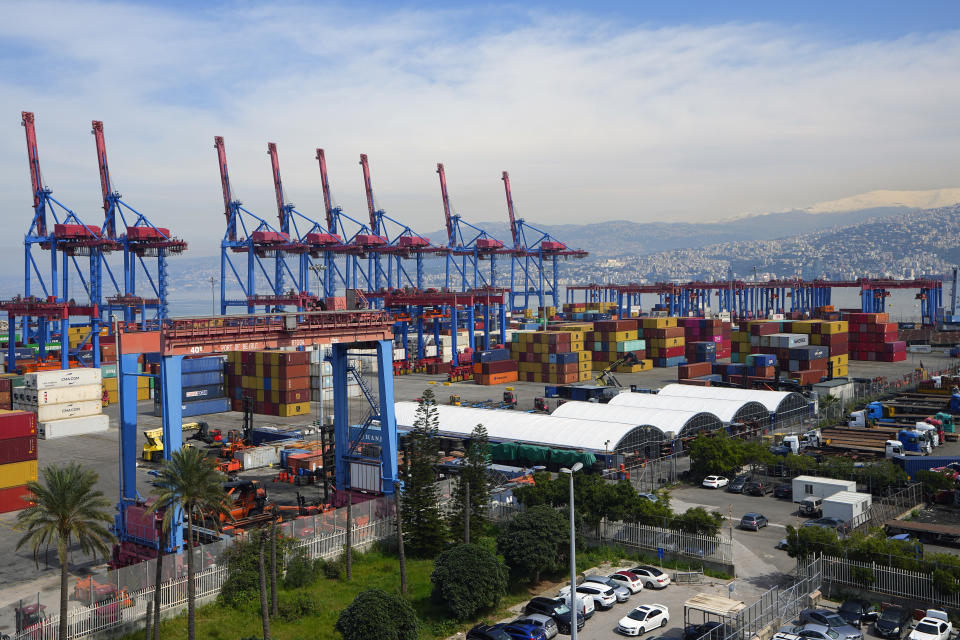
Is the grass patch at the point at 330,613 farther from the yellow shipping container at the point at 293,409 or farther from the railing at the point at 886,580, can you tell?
the yellow shipping container at the point at 293,409

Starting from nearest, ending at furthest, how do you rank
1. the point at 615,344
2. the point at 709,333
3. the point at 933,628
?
the point at 933,628 → the point at 615,344 → the point at 709,333

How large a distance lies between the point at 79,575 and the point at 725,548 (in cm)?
2425

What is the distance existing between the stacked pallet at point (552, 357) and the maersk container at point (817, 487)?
150 feet

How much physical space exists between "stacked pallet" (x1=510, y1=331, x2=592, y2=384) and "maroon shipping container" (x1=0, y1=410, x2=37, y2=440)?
178ft

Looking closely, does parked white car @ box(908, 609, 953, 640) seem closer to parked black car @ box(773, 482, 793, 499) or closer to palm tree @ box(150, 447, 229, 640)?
parked black car @ box(773, 482, 793, 499)

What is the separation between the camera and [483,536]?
1261 inches

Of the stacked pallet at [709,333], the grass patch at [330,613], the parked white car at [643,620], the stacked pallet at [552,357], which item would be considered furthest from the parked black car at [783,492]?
the stacked pallet at [709,333]

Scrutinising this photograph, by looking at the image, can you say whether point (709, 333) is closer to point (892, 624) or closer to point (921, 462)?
point (921, 462)

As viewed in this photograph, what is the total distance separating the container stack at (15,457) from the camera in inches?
1480

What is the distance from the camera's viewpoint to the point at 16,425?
37875 mm

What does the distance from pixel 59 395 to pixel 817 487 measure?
53564 mm

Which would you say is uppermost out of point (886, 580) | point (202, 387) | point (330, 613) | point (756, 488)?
point (202, 387)

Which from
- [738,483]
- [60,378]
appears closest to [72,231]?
[60,378]

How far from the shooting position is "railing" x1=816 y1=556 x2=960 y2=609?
2386 cm
